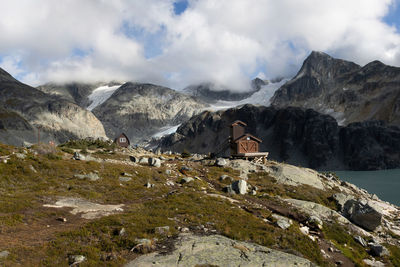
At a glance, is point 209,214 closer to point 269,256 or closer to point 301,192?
point 269,256

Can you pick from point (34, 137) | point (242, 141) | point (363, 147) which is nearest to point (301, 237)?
point (242, 141)

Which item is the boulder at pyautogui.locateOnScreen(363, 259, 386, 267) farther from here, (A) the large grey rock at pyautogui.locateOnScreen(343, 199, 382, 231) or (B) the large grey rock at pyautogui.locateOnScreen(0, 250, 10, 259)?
(B) the large grey rock at pyautogui.locateOnScreen(0, 250, 10, 259)

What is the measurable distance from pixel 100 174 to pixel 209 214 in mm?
12131

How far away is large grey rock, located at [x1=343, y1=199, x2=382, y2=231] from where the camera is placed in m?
21.0

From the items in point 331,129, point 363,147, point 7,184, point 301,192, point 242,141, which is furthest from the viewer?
point 331,129

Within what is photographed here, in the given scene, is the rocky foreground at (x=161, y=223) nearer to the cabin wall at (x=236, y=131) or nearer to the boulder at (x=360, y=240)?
the boulder at (x=360, y=240)

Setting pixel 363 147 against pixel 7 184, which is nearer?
pixel 7 184

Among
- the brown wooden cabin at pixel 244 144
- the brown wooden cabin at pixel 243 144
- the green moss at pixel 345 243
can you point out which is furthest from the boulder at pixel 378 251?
the brown wooden cabin at pixel 243 144

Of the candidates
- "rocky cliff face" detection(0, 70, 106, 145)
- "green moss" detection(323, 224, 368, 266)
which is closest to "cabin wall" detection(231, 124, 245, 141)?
"green moss" detection(323, 224, 368, 266)

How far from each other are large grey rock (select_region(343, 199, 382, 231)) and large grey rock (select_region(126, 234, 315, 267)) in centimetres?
1371

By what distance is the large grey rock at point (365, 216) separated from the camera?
2100cm

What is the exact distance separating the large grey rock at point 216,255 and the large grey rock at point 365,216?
13.7 m

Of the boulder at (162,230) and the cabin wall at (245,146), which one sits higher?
the cabin wall at (245,146)

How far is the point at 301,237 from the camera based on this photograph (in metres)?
14.3
